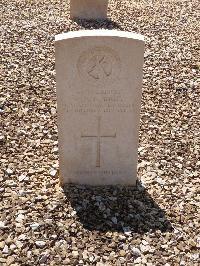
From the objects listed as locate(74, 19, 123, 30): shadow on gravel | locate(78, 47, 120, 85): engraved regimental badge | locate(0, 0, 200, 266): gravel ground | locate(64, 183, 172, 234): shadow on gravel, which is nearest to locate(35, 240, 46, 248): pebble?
locate(0, 0, 200, 266): gravel ground

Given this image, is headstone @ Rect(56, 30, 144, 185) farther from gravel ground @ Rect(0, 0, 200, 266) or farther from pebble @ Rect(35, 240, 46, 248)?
pebble @ Rect(35, 240, 46, 248)

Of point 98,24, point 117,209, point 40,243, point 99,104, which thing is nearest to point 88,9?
point 98,24

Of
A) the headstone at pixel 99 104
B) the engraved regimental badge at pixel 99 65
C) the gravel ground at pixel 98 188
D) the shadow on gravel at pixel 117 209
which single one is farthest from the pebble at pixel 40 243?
the engraved regimental badge at pixel 99 65

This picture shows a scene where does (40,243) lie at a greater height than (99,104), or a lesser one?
lesser

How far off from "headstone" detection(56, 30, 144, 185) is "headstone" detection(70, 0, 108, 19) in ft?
19.6

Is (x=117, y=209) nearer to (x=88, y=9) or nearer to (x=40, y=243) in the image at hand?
(x=40, y=243)

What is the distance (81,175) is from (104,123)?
0.68m

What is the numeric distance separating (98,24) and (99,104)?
574 cm

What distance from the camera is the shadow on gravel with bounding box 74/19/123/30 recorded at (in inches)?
376

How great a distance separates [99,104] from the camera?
439cm

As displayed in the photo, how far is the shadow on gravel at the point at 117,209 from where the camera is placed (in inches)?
171

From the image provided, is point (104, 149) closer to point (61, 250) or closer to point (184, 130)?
point (61, 250)

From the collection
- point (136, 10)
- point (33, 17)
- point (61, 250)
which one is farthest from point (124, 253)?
point (136, 10)

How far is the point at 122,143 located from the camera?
4660 millimetres
